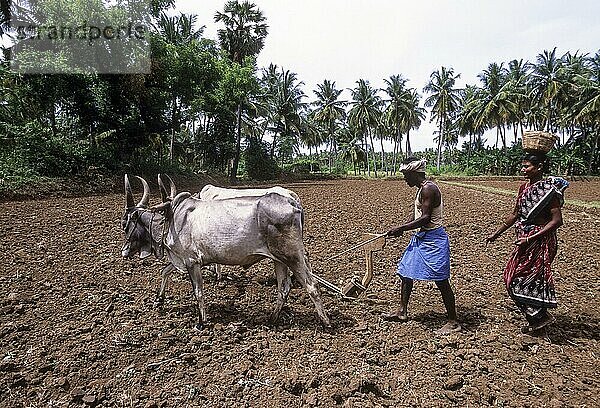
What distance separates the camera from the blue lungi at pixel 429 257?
473cm

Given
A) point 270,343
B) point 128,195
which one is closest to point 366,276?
point 270,343

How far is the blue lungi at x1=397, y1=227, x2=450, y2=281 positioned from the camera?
15.5 feet

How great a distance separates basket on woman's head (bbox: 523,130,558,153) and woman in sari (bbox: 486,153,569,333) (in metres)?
0.07

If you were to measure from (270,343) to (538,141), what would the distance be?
11.0 feet

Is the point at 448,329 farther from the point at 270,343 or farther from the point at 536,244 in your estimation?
the point at 270,343

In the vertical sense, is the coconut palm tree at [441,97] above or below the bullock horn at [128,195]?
above

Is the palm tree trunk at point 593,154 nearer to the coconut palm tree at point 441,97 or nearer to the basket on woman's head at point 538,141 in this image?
the coconut palm tree at point 441,97

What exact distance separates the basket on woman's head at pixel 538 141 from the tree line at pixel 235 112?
679 inches

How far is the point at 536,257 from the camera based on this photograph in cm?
443

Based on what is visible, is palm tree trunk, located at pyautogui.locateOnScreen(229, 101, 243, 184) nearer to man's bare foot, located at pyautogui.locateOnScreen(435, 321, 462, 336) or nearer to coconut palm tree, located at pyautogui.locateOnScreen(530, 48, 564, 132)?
man's bare foot, located at pyautogui.locateOnScreen(435, 321, 462, 336)

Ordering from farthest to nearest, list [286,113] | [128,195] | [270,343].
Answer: [286,113], [128,195], [270,343]

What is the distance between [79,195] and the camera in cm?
1692

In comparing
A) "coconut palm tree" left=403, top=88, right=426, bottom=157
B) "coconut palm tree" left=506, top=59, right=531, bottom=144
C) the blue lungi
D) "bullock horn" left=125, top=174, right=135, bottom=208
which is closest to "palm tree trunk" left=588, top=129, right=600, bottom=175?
"coconut palm tree" left=506, top=59, right=531, bottom=144

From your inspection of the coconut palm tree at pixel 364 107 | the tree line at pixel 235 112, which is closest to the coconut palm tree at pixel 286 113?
the tree line at pixel 235 112
